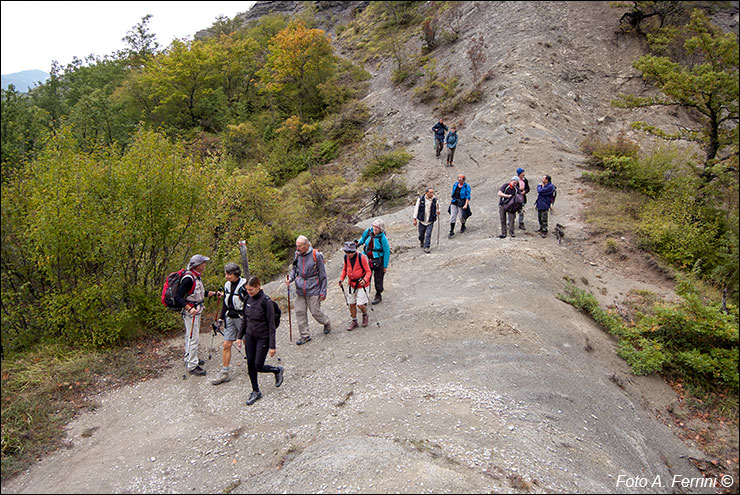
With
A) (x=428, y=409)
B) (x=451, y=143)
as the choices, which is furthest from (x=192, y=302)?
(x=451, y=143)

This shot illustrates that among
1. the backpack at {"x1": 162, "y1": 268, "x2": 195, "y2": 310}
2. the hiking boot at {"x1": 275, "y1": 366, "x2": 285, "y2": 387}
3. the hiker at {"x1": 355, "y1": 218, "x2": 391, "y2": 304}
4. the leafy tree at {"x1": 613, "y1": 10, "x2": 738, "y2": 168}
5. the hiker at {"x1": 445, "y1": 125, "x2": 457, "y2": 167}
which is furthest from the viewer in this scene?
the hiker at {"x1": 445, "y1": 125, "x2": 457, "y2": 167}

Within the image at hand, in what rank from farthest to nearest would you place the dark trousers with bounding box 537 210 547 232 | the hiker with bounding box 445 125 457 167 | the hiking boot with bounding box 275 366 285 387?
the hiker with bounding box 445 125 457 167 < the dark trousers with bounding box 537 210 547 232 < the hiking boot with bounding box 275 366 285 387

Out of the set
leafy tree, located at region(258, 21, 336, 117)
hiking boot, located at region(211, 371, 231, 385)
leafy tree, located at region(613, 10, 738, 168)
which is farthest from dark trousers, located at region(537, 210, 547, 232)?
leafy tree, located at region(258, 21, 336, 117)

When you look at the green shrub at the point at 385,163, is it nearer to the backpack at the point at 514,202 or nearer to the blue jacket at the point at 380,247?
the backpack at the point at 514,202

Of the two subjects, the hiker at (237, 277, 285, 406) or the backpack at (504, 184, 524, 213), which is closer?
the hiker at (237, 277, 285, 406)

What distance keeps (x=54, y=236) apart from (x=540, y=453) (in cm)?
901

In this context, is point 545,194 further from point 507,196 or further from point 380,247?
point 380,247

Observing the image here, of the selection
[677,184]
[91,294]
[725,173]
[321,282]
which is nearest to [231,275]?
[321,282]

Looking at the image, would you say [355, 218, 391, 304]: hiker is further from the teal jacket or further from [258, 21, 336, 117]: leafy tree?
[258, 21, 336, 117]: leafy tree

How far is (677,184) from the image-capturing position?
41.4 ft

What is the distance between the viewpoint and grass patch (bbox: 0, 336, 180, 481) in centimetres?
518

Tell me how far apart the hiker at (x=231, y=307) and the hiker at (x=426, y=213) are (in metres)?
6.21

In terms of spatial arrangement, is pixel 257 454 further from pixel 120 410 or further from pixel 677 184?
pixel 677 184

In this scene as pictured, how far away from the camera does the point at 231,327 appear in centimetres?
654
